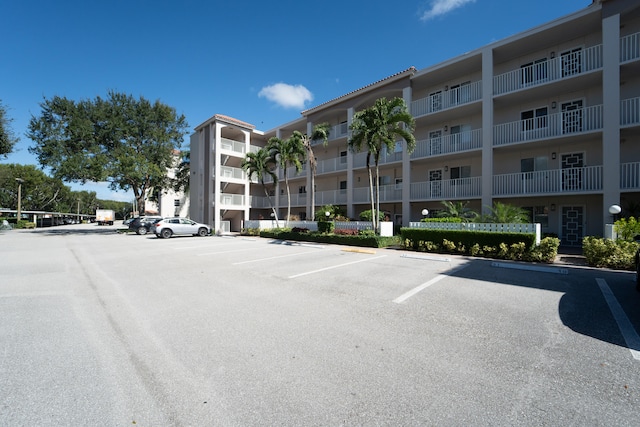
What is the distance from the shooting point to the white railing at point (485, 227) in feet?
36.9

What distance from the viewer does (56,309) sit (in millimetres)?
5219

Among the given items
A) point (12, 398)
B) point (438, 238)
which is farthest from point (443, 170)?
point (12, 398)

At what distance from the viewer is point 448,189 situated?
17625 millimetres

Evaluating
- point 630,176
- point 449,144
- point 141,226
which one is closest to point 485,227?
point 630,176

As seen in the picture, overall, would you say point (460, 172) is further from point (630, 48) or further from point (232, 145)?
point (232, 145)

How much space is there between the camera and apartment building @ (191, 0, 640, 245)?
42.1 ft

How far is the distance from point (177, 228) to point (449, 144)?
65.7 ft

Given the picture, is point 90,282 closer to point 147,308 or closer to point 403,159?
point 147,308

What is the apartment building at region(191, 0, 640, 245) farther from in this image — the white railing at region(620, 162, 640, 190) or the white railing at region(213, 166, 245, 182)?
the white railing at region(213, 166, 245, 182)

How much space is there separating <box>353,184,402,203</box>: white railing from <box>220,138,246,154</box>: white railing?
45.1 feet

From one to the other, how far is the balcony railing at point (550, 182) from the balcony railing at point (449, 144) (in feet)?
8.20

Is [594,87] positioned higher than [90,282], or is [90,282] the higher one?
[594,87]

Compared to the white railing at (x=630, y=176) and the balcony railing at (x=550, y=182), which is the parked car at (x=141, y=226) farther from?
the white railing at (x=630, y=176)

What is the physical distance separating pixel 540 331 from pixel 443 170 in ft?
53.9
